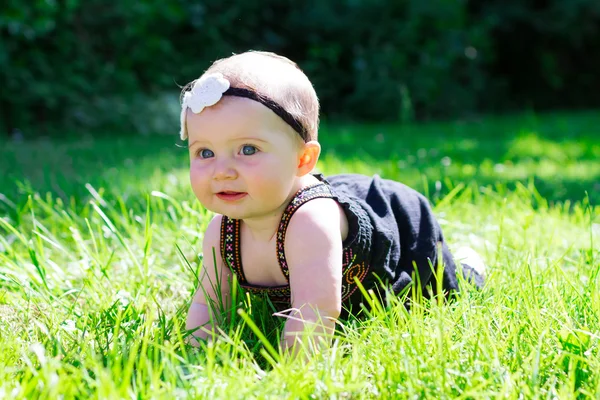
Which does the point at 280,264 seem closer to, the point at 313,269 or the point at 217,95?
the point at 313,269

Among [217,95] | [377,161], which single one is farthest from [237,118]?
[377,161]

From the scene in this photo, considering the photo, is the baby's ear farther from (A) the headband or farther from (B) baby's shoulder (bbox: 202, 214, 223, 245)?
(B) baby's shoulder (bbox: 202, 214, 223, 245)

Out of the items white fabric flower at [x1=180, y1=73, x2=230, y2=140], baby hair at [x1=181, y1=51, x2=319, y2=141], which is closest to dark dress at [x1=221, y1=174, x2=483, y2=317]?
baby hair at [x1=181, y1=51, x2=319, y2=141]

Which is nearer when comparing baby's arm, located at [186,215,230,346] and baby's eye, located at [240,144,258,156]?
baby's eye, located at [240,144,258,156]

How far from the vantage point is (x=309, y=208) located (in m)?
1.79

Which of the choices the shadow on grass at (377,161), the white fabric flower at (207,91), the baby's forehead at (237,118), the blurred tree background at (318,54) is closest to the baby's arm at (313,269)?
the baby's forehead at (237,118)

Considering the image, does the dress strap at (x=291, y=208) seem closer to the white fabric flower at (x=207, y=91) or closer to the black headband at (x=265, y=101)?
the black headband at (x=265, y=101)

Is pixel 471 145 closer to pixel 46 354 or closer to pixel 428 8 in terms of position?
pixel 428 8

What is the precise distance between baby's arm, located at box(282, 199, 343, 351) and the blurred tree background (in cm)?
524

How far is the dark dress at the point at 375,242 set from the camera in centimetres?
189

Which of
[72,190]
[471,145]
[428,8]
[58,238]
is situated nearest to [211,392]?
[58,238]

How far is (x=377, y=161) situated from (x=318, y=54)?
5202 mm

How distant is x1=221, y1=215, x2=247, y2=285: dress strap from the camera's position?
6.35 ft

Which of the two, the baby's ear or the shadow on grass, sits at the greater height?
the baby's ear
